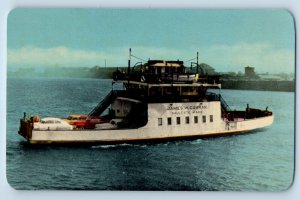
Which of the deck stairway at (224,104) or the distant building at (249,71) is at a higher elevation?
the distant building at (249,71)

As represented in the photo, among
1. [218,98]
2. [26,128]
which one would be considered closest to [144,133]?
[218,98]

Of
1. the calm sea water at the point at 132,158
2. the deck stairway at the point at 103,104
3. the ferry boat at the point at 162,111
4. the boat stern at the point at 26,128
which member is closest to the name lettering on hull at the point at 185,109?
the ferry boat at the point at 162,111

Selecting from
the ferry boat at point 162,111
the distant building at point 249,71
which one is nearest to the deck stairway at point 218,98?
the ferry boat at point 162,111

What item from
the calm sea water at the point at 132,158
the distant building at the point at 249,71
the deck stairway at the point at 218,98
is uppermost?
the distant building at the point at 249,71

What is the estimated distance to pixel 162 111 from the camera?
1870 millimetres

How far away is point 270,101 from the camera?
181 centimetres

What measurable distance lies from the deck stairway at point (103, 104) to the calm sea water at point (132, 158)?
0.06ft

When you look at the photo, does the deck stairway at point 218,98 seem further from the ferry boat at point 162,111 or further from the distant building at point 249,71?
the distant building at point 249,71

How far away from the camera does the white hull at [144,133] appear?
1.81 m

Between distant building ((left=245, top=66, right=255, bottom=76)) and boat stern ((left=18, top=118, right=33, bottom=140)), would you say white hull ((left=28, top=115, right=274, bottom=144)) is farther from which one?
distant building ((left=245, top=66, right=255, bottom=76))

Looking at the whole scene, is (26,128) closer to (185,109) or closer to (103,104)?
(103,104)

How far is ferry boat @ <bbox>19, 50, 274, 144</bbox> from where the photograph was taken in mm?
1832

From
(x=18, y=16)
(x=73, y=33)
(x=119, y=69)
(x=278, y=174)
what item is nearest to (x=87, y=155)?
(x=119, y=69)

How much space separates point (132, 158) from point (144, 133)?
0.34 ft
